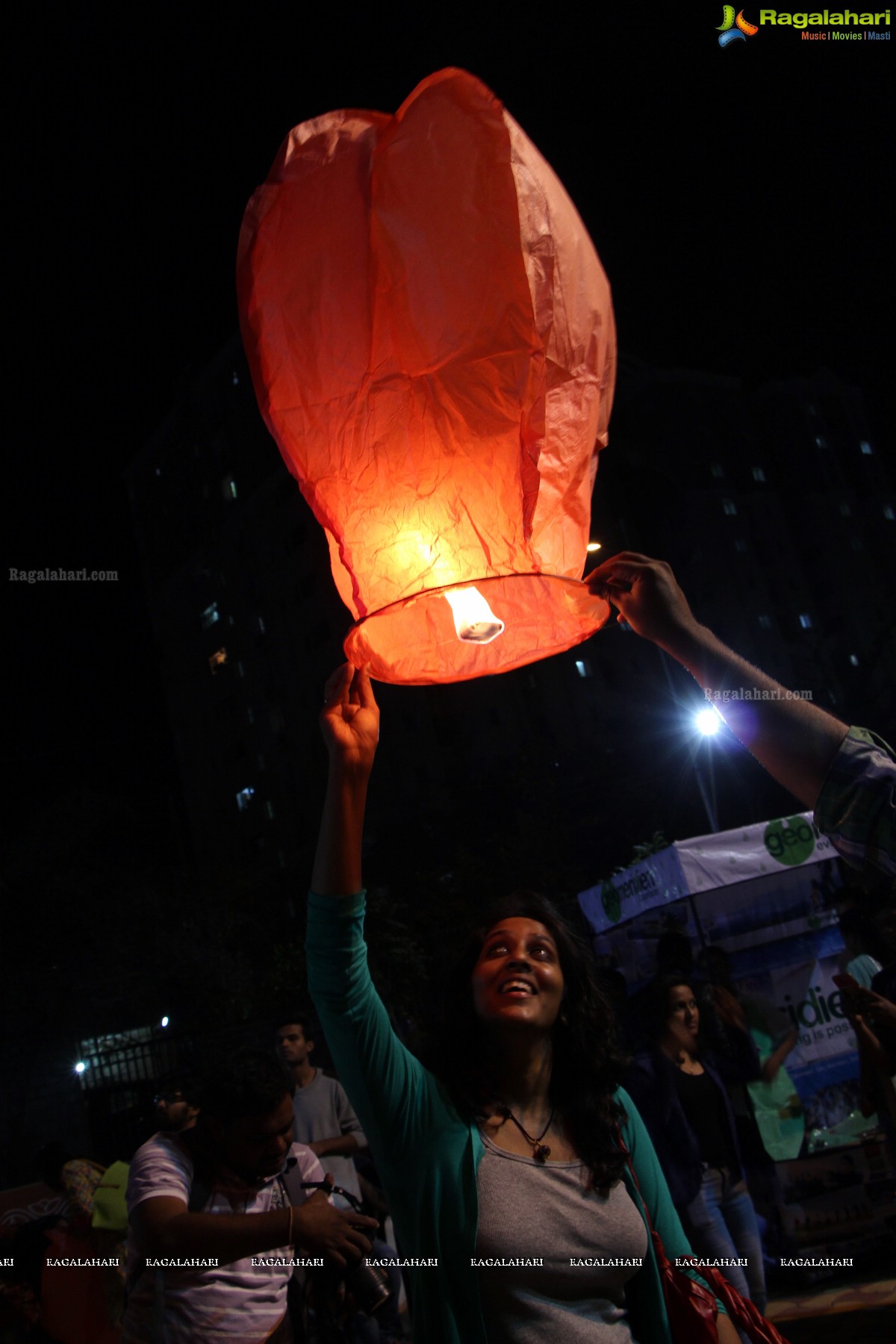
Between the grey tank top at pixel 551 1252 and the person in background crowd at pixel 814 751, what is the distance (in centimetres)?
101

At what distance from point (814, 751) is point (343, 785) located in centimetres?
98

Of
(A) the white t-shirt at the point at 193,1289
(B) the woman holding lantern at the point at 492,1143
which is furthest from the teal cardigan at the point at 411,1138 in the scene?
(A) the white t-shirt at the point at 193,1289

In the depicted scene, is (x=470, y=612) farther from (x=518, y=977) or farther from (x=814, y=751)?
(x=518, y=977)

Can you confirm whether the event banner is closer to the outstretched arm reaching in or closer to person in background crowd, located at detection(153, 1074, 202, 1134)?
person in background crowd, located at detection(153, 1074, 202, 1134)

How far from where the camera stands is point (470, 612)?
2.04 m

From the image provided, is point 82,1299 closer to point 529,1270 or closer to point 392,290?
point 529,1270

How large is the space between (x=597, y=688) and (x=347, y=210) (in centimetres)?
4732

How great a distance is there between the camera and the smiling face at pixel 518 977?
88.7 inches

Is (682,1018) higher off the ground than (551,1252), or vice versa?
(551,1252)

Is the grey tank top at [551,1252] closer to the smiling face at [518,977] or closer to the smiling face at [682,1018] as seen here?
the smiling face at [518,977]

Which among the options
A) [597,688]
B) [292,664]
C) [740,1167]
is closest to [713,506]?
[597,688]

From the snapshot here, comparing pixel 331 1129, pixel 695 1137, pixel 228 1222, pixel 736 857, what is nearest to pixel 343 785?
pixel 228 1222

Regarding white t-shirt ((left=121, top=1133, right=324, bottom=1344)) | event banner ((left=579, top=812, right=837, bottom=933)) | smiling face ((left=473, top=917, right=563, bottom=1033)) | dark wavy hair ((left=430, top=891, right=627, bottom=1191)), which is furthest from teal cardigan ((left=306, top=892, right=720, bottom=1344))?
event banner ((left=579, top=812, right=837, bottom=933))

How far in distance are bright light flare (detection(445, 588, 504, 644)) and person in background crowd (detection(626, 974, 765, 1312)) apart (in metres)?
3.93
